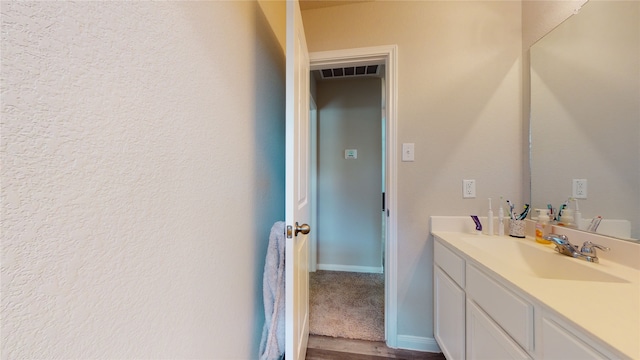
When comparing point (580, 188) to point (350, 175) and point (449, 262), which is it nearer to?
point (449, 262)

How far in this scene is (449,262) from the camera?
1.22 meters

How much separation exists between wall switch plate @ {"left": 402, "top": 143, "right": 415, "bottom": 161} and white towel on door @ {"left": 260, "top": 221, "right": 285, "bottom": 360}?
3.31 ft

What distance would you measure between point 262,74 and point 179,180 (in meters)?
0.72

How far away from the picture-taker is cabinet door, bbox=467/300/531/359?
772 mm

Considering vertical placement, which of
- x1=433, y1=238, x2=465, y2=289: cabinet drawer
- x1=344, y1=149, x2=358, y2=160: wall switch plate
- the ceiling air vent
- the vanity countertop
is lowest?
x1=433, y1=238, x2=465, y2=289: cabinet drawer

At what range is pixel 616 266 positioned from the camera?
0.88 meters

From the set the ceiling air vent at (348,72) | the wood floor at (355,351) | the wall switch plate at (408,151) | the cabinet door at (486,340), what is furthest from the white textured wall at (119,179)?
the ceiling air vent at (348,72)

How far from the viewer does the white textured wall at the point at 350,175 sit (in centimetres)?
265

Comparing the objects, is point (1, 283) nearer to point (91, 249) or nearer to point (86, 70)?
point (91, 249)

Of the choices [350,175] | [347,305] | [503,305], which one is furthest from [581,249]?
[350,175]

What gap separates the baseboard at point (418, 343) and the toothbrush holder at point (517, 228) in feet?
2.88

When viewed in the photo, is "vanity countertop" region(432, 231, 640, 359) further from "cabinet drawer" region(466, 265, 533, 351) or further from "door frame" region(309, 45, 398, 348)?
"door frame" region(309, 45, 398, 348)

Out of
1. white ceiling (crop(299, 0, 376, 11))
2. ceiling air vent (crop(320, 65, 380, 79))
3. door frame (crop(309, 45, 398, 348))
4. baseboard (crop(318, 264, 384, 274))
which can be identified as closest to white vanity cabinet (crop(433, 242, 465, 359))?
door frame (crop(309, 45, 398, 348))

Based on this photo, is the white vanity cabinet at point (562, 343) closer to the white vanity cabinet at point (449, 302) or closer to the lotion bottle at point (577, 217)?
the white vanity cabinet at point (449, 302)
